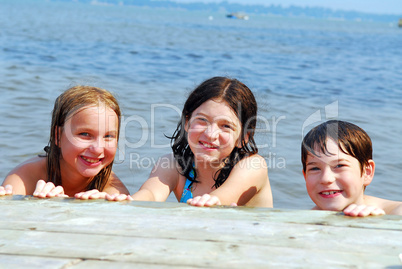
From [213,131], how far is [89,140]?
33.1 inches

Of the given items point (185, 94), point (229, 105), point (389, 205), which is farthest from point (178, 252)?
point (185, 94)

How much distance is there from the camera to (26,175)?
3539 millimetres

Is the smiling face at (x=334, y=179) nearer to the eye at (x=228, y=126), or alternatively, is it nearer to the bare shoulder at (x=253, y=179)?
the bare shoulder at (x=253, y=179)

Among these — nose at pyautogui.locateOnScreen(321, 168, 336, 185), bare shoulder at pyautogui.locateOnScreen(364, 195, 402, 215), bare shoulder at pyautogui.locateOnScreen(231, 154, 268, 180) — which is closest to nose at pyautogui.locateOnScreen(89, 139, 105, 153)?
bare shoulder at pyautogui.locateOnScreen(231, 154, 268, 180)

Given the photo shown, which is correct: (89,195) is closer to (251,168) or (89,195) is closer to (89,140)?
(89,140)

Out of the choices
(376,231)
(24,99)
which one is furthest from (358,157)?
(24,99)

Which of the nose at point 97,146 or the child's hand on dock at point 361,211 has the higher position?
the nose at point 97,146

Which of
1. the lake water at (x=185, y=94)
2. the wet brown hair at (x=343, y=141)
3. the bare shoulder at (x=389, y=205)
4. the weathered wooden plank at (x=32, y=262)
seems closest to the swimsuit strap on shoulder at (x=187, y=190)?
the wet brown hair at (x=343, y=141)

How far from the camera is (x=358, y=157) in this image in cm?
324

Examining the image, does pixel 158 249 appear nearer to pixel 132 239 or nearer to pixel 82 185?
pixel 132 239

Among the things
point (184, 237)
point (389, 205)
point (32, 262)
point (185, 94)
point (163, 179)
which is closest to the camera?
point (32, 262)

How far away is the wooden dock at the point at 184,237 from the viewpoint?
1.83 meters

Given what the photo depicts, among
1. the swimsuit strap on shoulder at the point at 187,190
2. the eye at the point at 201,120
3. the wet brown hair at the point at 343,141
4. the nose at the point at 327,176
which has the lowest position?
the swimsuit strap on shoulder at the point at 187,190

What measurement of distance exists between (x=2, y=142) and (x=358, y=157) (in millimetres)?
4484
